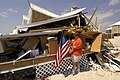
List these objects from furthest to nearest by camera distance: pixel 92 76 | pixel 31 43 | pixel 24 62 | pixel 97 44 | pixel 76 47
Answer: pixel 97 44 < pixel 31 43 < pixel 92 76 < pixel 76 47 < pixel 24 62

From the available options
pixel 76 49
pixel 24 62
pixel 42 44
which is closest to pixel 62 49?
pixel 76 49

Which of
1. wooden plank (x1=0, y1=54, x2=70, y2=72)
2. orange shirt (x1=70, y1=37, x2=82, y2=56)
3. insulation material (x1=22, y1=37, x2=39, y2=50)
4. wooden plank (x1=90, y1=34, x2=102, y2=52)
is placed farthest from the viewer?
wooden plank (x1=90, y1=34, x2=102, y2=52)

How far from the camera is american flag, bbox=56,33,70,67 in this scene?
27.8ft

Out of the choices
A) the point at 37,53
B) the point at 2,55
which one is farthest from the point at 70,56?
the point at 2,55

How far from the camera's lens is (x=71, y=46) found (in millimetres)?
8891

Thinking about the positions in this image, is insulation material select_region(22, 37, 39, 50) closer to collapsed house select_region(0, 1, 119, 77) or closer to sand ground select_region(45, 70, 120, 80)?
collapsed house select_region(0, 1, 119, 77)

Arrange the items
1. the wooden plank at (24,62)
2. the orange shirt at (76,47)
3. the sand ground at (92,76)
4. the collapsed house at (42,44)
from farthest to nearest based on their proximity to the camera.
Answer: the orange shirt at (76,47) → the sand ground at (92,76) → the collapsed house at (42,44) → the wooden plank at (24,62)

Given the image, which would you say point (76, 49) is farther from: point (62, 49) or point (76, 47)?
point (62, 49)

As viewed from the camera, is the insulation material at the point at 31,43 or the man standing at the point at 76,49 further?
the insulation material at the point at 31,43

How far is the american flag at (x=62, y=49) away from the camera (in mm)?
8466

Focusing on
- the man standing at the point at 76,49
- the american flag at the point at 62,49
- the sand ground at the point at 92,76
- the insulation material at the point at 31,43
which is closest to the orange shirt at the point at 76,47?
the man standing at the point at 76,49

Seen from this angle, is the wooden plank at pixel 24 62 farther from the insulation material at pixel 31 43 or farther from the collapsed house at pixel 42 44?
the insulation material at pixel 31 43

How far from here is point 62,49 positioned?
28.4 ft

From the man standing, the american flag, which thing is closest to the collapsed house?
the american flag
